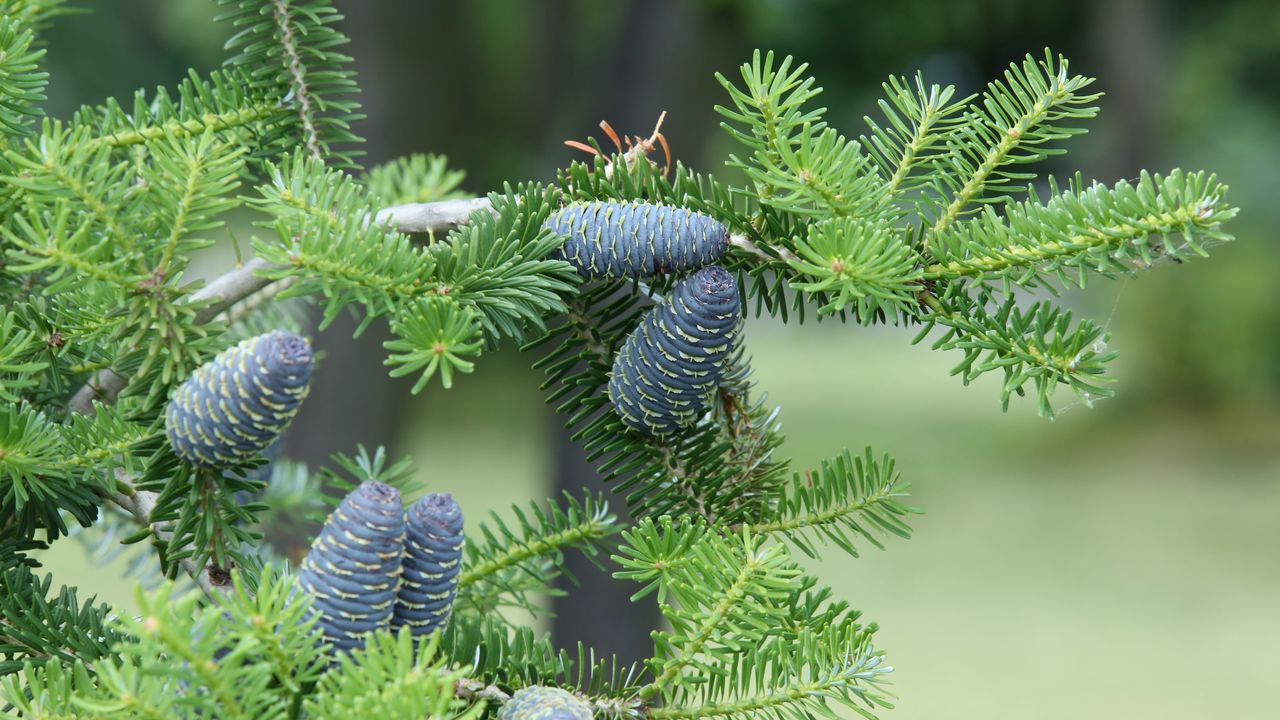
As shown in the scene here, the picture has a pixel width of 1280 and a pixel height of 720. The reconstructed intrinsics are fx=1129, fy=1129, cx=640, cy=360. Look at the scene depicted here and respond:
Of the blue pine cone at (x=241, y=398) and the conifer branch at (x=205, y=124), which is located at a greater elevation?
the conifer branch at (x=205, y=124)

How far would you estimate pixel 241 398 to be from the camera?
0.92 ft

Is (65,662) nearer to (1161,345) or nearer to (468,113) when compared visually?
(1161,345)

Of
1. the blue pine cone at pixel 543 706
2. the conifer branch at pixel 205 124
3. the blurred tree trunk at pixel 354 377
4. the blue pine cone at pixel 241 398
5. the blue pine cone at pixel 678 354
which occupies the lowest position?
the blue pine cone at pixel 543 706

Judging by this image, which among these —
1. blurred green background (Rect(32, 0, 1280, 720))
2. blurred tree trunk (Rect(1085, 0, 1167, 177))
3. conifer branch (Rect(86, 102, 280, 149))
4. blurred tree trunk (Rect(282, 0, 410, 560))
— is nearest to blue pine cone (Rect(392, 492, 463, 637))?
conifer branch (Rect(86, 102, 280, 149))

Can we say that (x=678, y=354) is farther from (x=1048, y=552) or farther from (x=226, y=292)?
(x=1048, y=552)

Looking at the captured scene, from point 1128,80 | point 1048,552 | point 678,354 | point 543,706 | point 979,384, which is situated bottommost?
point 543,706

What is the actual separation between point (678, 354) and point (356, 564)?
111mm

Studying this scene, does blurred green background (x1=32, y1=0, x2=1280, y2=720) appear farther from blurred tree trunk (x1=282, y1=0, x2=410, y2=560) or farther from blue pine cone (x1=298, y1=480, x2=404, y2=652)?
blue pine cone (x1=298, y1=480, x2=404, y2=652)

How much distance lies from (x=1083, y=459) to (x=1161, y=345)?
46 centimetres

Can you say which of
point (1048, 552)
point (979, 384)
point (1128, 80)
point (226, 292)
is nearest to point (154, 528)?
point (226, 292)

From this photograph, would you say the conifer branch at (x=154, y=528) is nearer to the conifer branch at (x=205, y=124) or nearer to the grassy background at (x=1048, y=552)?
the conifer branch at (x=205, y=124)

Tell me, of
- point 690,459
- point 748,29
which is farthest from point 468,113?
point 690,459

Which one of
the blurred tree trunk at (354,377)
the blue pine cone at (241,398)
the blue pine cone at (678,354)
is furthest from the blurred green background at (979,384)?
the blue pine cone at (241,398)

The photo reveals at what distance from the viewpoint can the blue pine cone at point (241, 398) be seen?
0.28 meters
